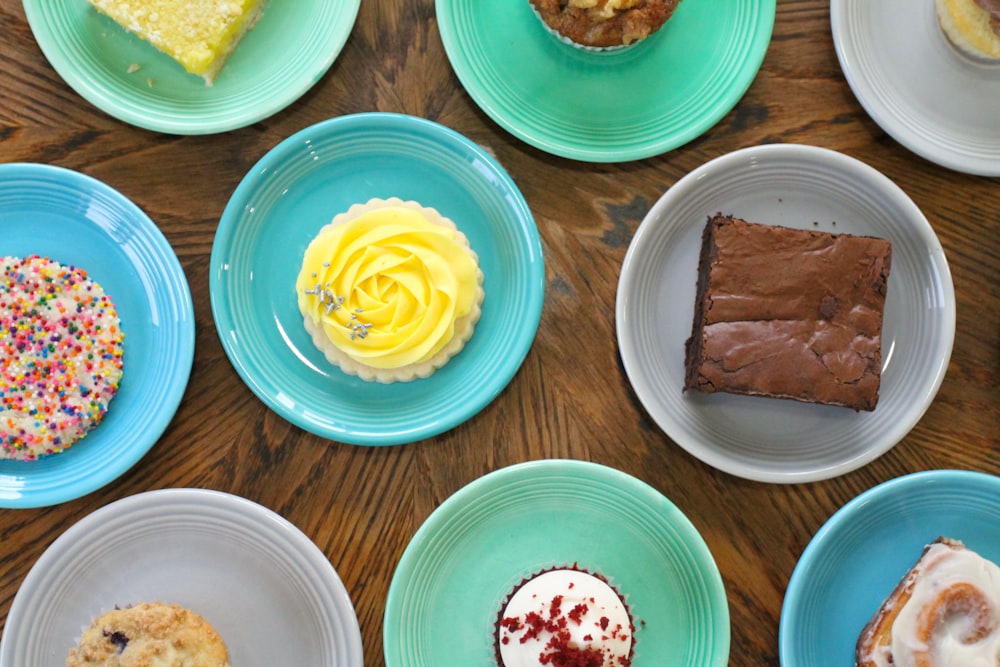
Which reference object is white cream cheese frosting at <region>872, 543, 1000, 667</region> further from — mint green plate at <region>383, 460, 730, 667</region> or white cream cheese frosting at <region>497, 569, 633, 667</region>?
white cream cheese frosting at <region>497, 569, 633, 667</region>

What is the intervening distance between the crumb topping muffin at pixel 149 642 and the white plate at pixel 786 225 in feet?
4.48

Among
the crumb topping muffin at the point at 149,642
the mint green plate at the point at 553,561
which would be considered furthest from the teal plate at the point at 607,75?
the crumb topping muffin at the point at 149,642

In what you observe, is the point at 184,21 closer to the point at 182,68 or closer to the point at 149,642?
the point at 182,68

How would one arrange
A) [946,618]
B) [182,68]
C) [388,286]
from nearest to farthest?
[946,618] < [388,286] < [182,68]

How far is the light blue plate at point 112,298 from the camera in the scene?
2.30 meters

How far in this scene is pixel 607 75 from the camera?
2.44 meters

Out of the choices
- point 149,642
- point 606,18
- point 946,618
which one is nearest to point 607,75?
point 606,18

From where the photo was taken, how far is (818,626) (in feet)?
7.86

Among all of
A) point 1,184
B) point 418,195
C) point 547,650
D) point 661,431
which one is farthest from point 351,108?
point 547,650

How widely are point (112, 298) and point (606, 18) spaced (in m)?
1.59

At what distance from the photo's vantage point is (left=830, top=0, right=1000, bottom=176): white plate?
2.38 m

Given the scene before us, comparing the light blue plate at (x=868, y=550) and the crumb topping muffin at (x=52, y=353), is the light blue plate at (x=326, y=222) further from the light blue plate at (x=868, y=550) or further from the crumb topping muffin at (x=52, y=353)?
the light blue plate at (x=868, y=550)

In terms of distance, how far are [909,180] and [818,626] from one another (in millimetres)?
1318

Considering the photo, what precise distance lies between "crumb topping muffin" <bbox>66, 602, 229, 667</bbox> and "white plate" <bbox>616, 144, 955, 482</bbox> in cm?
136
